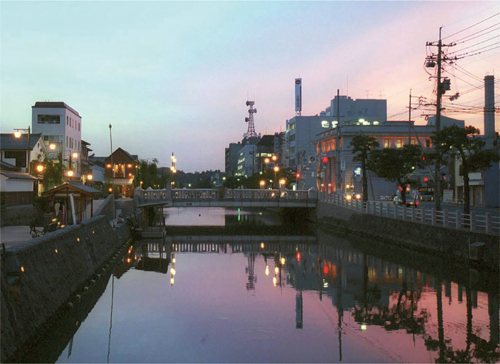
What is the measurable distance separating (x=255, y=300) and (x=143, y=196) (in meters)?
37.7

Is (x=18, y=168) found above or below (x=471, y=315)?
above

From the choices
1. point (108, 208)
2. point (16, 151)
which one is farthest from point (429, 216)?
point (16, 151)

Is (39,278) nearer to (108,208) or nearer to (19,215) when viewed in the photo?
(19,215)

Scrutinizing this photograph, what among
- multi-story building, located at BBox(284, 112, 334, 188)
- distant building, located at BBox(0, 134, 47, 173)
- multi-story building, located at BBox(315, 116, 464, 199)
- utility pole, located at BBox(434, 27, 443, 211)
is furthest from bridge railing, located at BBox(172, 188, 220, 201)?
multi-story building, located at BBox(284, 112, 334, 188)

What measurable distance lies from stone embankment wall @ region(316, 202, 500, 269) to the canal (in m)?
0.87

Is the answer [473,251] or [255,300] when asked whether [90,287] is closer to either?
[255,300]

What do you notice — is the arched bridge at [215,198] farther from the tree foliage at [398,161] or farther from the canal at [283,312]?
the canal at [283,312]

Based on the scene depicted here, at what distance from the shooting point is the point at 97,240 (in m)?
→ 30.8

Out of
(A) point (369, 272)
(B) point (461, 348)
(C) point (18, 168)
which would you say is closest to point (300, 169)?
(C) point (18, 168)

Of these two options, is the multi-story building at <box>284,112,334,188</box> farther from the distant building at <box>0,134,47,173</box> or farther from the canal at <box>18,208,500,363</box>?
the canal at <box>18,208,500,363</box>

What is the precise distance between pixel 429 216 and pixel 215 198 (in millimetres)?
26214

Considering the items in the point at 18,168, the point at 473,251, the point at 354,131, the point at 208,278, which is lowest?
the point at 208,278

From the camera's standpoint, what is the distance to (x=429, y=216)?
130ft

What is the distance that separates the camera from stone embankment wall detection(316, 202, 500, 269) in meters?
26.7
